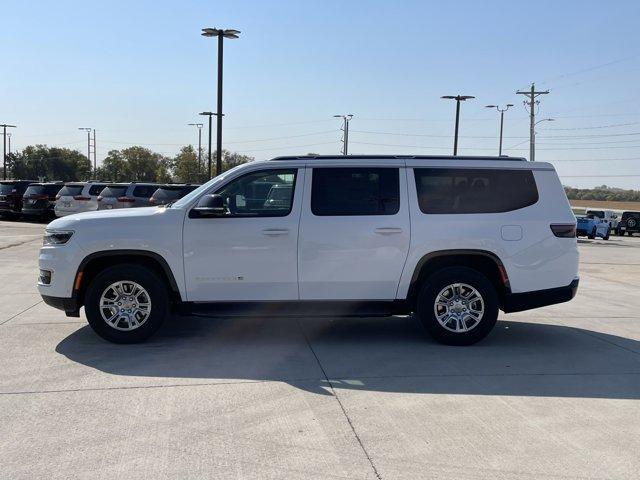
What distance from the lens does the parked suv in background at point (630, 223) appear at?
46594 mm

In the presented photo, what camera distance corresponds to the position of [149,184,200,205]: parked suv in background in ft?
70.5

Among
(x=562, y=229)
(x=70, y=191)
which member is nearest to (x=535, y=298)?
(x=562, y=229)

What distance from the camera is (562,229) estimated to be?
6746 mm

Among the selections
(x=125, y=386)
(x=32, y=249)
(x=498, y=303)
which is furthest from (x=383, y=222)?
(x=32, y=249)

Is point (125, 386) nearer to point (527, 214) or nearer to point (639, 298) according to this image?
point (527, 214)

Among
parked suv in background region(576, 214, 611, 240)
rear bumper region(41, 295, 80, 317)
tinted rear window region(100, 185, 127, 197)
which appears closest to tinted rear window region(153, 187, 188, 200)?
tinted rear window region(100, 185, 127, 197)

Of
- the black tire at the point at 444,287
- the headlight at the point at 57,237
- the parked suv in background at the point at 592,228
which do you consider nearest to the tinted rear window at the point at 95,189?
the headlight at the point at 57,237

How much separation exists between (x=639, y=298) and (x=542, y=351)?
16.2 feet

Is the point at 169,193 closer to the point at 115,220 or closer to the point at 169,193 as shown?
the point at 169,193

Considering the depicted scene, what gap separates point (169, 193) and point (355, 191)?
53.7 ft

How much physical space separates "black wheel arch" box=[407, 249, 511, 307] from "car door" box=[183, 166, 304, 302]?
131cm

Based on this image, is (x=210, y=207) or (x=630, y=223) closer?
(x=210, y=207)

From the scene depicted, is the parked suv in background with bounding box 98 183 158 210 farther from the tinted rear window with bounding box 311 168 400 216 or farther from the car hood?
the tinted rear window with bounding box 311 168 400 216

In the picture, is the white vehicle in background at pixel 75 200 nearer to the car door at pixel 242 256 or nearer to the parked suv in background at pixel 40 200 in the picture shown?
the parked suv in background at pixel 40 200
